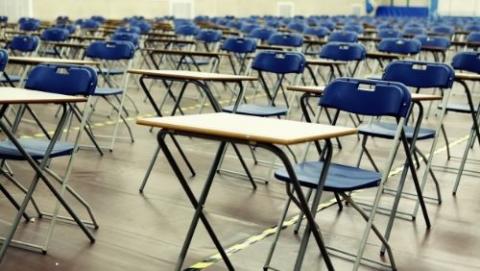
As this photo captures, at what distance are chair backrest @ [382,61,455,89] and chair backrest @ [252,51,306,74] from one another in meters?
1.20

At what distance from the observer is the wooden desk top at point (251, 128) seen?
276 centimetres

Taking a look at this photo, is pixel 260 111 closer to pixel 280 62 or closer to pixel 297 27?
pixel 280 62

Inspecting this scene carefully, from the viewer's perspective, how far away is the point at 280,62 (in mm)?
6496

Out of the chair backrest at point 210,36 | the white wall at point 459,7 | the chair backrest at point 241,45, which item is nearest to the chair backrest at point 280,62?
the chair backrest at point 241,45

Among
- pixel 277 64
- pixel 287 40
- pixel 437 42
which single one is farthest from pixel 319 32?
pixel 277 64

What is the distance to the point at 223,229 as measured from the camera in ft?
14.7

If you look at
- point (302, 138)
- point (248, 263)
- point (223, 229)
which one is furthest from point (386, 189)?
point (302, 138)

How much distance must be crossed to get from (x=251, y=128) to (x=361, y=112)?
1.11 m

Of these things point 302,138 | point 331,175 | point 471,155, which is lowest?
point 471,155

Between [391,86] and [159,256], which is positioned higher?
[391,86]

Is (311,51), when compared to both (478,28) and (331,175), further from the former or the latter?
(331,175)

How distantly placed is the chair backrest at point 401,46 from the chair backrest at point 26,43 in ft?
14.7

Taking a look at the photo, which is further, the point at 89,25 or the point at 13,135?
the point at 89,25

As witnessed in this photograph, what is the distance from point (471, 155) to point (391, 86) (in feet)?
11.5
